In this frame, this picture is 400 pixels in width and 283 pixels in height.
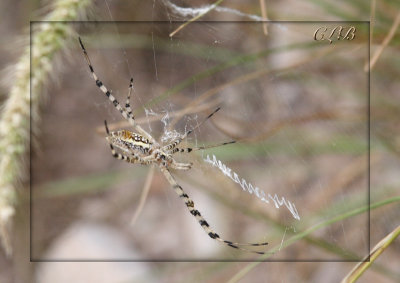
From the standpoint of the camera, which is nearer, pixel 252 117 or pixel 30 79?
pixel 30 79

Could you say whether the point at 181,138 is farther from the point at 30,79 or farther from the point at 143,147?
the point at 30,79

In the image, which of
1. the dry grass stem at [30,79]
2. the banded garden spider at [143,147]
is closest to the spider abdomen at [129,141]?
the banded garden spider at [143,147]

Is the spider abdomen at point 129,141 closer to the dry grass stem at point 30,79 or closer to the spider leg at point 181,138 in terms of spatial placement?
the spider leg at point 181,138

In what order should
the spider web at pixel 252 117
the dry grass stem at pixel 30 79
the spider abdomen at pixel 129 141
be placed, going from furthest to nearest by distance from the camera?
the spider web at pixel 252 117 < the spider abdomen at pixel 129 141 < the dry grass stem at pixel 30 79

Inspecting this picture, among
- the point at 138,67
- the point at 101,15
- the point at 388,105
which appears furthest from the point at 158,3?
the point at 138,67

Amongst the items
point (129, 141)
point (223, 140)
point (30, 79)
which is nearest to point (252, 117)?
point (223, 140)

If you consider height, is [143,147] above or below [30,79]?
below

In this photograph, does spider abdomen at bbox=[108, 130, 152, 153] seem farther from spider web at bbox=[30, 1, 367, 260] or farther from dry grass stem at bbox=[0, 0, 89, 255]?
dry grass stem at bbox=[0, 0, 89, 255]

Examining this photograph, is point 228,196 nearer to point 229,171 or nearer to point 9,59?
point 229,171

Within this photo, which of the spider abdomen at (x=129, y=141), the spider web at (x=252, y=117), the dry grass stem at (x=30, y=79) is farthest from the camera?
the spider web at (x=252, y=117)
